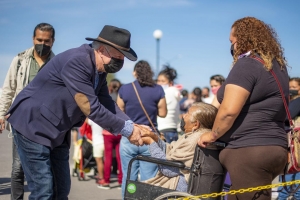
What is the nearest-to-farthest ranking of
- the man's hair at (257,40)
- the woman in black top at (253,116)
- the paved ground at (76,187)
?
the woman in black top at (253,116)
the man's hair at (257,40)
the paved ground at (76,187)

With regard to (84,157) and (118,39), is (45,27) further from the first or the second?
(84,157)

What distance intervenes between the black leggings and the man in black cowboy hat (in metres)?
0.97

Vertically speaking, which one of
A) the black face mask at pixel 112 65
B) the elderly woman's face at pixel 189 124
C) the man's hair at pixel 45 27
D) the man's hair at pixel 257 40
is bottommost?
the elderly woman's face at pixel 189 124

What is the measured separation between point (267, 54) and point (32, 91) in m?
1.86

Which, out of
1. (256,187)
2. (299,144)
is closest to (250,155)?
(256,187)

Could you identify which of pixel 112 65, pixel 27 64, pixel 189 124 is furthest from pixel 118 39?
pixel 27 64

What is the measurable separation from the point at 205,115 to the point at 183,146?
1.16 ft

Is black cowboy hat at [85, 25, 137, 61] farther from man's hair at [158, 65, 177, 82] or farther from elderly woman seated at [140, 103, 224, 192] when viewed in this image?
man's hair at [158, 65, 177, 82]

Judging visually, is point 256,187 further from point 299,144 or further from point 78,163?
point 78,163

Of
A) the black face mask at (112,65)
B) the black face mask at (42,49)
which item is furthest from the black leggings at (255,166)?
the black face mask at (42,49)

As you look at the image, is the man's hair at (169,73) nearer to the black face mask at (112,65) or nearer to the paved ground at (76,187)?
the paved ground at (76,187)

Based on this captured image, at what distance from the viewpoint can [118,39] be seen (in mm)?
3596

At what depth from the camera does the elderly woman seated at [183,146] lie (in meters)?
3.94

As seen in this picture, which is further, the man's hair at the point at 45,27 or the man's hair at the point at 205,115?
the man's hair at the point at 45,27
